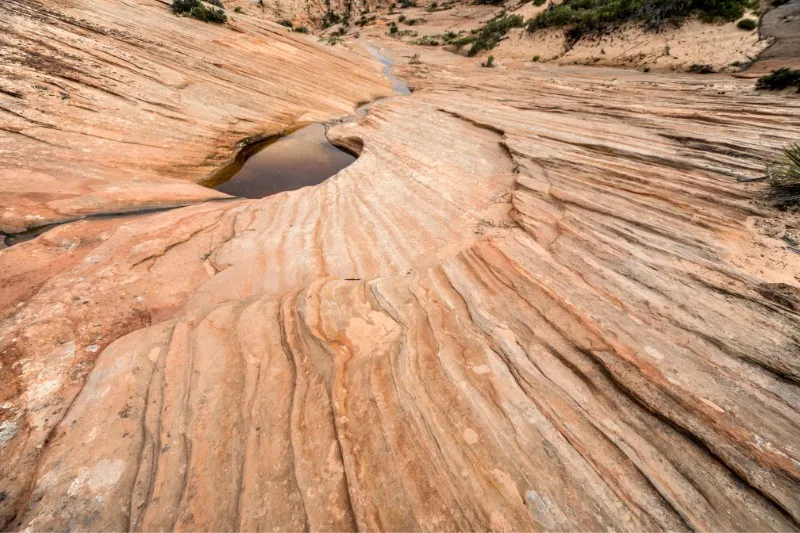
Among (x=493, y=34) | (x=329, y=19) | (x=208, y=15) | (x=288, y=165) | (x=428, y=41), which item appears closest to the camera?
(x=288, y=165)

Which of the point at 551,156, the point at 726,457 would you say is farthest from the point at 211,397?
the point at 551,156

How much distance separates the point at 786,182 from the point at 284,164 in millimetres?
12738

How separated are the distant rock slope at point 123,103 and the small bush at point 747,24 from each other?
19316 mm

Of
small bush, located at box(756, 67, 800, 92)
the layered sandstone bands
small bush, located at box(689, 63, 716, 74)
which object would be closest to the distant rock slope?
the layered sandstone bands

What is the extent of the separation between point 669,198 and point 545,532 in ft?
20.9

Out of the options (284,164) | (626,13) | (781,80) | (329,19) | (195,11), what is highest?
(626,13)

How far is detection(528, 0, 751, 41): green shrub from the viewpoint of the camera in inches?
652

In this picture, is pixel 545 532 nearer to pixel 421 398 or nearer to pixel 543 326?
pixel 421 398

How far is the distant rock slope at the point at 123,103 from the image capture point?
7684mm

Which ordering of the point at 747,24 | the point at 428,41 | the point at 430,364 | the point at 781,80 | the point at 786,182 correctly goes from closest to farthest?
the point at 430,364
the point at 786,182
the point at 781,80
the point at 747,24
the point at 428,41

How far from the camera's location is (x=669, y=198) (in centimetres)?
618

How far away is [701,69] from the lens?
14930mm

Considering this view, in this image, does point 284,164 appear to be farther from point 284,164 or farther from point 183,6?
point 183,6

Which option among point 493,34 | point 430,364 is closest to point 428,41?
point 493,34
